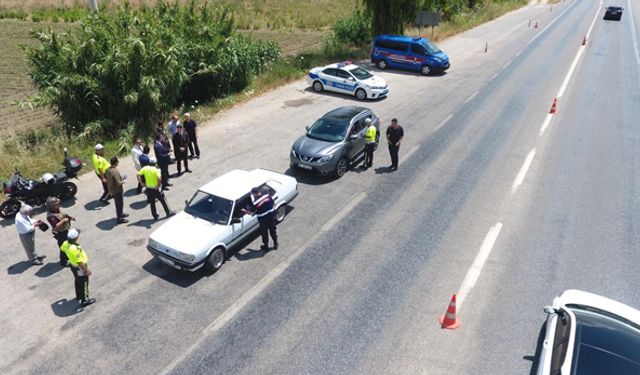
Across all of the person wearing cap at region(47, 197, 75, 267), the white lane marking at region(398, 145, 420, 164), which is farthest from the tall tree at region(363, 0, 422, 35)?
the person wearing cap at region(47, 197, 75, 267)

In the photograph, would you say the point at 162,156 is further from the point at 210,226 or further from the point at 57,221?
the point at 210,226

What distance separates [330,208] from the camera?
1220cm

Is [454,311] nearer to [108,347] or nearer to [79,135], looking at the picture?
[108,347]

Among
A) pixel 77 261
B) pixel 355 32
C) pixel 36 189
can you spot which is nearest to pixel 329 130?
pixel 77 261

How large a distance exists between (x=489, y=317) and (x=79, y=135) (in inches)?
604

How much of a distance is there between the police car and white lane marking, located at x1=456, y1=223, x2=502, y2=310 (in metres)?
12.4

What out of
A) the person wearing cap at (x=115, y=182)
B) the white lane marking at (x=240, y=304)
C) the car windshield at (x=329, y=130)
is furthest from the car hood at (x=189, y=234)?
the car windshield at (x=329, y=130)

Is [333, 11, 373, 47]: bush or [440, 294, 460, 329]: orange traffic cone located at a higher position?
[333, 11, 373, 47]: bush

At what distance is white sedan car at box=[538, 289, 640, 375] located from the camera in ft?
18.5

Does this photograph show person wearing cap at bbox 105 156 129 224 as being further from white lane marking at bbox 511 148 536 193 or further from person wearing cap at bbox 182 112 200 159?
white lane marking at bbox 511 148 536 193

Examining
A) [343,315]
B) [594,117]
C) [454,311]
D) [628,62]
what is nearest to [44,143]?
[343,315]

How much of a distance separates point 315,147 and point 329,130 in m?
1.02

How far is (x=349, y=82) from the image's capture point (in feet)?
73.7

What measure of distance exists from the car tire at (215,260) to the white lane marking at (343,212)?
2.64 m
